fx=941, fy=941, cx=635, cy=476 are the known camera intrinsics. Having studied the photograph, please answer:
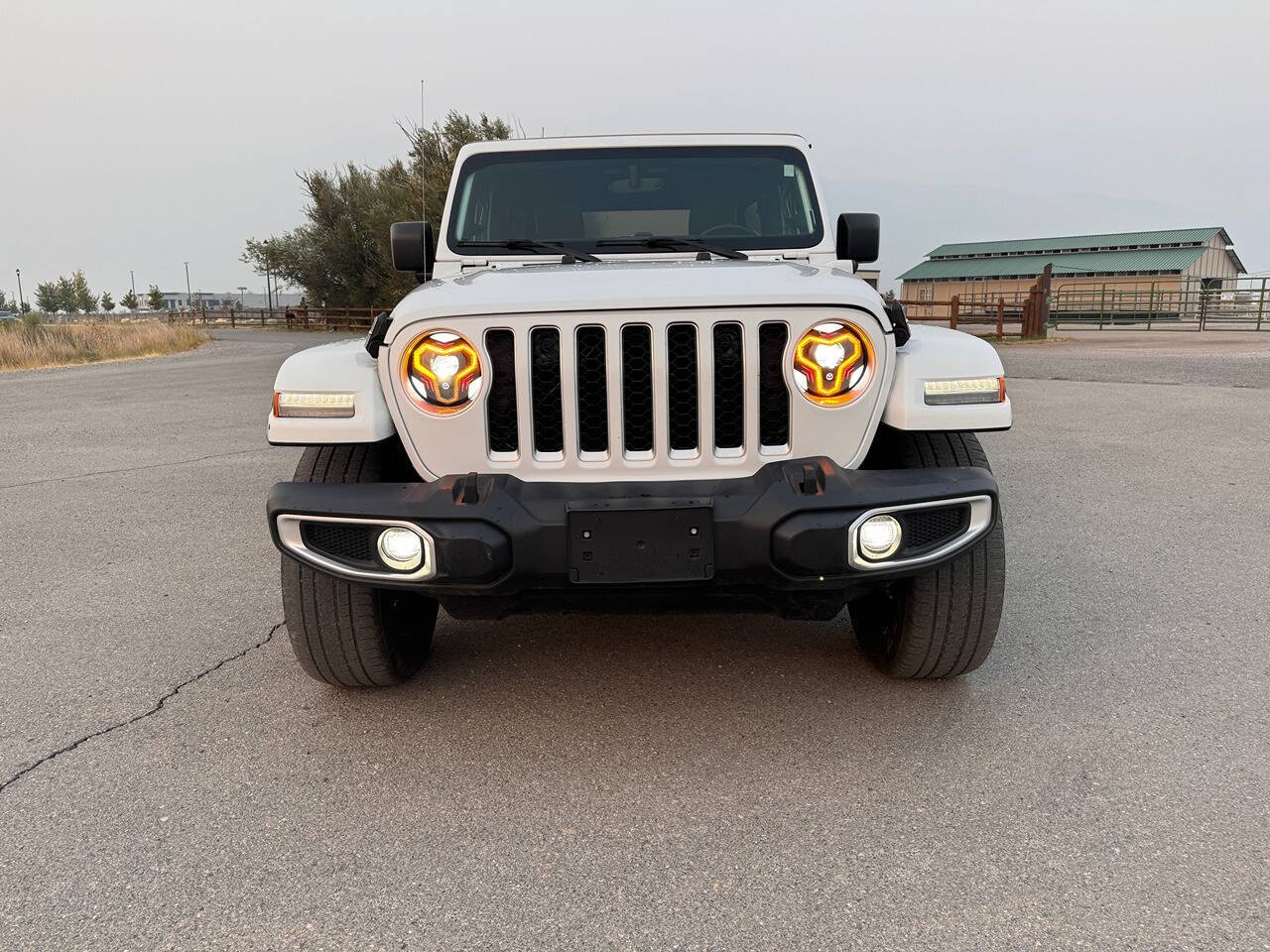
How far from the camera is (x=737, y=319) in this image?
95.1 inches

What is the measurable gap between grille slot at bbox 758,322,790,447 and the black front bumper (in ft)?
0.55

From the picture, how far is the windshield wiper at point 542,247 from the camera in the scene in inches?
135

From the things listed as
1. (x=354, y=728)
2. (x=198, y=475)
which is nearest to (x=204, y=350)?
(x=198, y=475)

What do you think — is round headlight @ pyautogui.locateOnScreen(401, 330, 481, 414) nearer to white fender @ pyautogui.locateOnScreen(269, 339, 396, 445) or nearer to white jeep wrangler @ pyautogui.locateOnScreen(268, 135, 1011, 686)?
white jeep wrangler @ pyautogui.locateOnScreen(268, 135, 1011, 686)

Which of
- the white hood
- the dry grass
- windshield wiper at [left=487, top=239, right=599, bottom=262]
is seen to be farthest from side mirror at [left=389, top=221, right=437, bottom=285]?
the dry grass

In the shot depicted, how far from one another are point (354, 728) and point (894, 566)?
1606 mm

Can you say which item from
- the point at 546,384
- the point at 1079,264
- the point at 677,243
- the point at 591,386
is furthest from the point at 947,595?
the point at 1079,264

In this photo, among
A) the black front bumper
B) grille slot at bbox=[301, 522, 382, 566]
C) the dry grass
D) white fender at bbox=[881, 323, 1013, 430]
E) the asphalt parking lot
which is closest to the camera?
the asphalt parking lot

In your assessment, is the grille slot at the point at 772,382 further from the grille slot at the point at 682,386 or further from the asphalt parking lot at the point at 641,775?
the asphalt parking lot at the point at 641,775

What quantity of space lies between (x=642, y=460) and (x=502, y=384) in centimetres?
42

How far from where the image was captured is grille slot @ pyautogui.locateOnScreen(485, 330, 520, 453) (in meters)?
2.46

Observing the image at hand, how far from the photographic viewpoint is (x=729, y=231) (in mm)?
3750

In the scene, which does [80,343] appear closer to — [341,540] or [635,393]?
[341,540]

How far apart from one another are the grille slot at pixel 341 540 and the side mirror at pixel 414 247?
1665 millimetres
